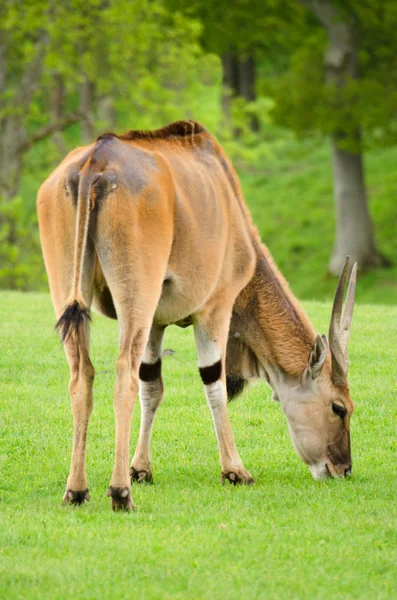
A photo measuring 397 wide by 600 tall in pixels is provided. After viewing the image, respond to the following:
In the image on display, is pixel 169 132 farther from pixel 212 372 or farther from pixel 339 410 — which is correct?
pixel 339 410

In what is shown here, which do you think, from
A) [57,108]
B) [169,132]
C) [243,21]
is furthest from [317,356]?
[57,108]

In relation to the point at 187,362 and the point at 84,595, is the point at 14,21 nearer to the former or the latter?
the point at 187,362

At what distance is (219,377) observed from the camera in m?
7.25

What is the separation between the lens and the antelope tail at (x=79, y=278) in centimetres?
605

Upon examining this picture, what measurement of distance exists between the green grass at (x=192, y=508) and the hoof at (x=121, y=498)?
0.06 meters

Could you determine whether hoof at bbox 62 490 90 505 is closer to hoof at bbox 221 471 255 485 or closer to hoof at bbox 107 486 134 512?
hoof at bbox 107 486 134 512

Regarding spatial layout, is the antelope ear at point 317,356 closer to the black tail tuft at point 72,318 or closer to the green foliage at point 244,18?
the black tail tuft at point 72,318

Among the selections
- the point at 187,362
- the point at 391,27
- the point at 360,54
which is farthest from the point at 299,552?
the point at 360,54

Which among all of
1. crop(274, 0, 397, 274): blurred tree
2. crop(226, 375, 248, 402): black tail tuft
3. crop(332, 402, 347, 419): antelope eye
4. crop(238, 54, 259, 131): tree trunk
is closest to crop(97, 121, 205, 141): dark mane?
crop(226, 375, 248, 402): black tail tuft

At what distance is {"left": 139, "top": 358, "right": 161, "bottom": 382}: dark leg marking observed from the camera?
748cm

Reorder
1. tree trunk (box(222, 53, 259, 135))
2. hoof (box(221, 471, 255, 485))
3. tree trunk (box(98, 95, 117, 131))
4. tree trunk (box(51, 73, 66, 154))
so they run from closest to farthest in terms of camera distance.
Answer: hoof (box(221, 471, 255, 485))
tree trunk (box(51, 73, 66, 154))
tree trunk (box(98, 95, 117, 131))
tree trunk (box(222, 53, 259, 135))

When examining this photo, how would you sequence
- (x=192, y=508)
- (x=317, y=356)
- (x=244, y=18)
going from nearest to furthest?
1. (x=192, y=508)
2. (x=317, y=356)
3. (x=244, y=18)

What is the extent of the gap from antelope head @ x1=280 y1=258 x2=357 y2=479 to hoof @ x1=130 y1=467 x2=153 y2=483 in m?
1.05

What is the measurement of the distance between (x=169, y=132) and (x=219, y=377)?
1.69 m
